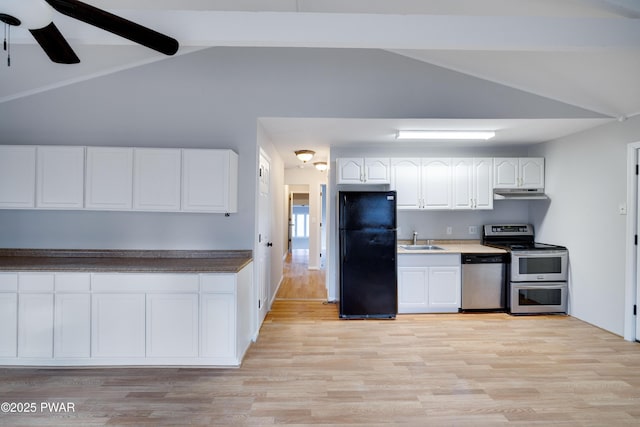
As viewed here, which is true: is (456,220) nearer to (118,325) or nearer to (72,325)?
(118,325)

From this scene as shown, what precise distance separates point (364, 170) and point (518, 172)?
2079mm

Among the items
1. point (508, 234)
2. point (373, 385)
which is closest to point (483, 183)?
point (508, 234)

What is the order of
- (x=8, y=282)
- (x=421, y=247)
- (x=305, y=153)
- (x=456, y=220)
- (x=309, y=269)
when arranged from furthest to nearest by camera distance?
1. (x=309, y=269)
2. (x=305, y=153)
3. (x=456, y=220)
4. (x=421, y=247)
5. (x=8, y=282)

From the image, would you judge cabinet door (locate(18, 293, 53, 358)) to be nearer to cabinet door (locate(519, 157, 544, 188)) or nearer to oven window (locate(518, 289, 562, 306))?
oven window (locate(518, 289, 562, 306))

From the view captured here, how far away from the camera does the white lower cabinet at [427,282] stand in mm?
4008

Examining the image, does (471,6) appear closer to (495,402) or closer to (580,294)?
(495,402)

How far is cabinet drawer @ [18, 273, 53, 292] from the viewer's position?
255 cm

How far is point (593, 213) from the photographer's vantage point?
11.9 feet

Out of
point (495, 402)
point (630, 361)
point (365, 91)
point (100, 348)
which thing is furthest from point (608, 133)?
point (100, 348)

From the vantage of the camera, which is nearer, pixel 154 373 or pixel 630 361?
pixel 154 373

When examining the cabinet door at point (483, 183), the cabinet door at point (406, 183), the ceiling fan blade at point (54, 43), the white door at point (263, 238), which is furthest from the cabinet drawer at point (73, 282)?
the cabinet door at point (483, 183)

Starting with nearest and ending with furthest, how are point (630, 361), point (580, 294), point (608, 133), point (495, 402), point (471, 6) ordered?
1. point (495, 402)
2. point (471, 6)
3. point (630, 361)
4. point (608, 133)
5. point (580, 294)

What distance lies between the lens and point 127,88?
127 inches

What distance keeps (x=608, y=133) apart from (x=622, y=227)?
1.02m
